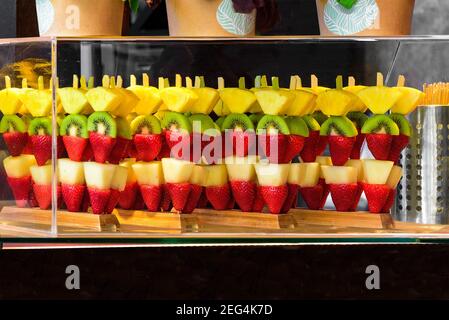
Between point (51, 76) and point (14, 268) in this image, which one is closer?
point (51, 76)

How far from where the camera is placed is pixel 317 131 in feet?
5.28

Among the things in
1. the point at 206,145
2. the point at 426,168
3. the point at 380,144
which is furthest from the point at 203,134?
the point at 426,168

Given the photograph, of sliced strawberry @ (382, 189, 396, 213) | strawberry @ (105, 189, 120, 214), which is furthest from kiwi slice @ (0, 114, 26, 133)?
sliced strawberry @ (382, 189, 396, 213)

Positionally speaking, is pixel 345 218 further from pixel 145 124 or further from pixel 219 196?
pixel 145 124

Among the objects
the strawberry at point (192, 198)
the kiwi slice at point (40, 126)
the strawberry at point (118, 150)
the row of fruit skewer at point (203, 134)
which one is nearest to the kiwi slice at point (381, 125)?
the row of fruit skewer at point (203, 134)

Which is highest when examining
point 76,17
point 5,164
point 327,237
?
point 76,17

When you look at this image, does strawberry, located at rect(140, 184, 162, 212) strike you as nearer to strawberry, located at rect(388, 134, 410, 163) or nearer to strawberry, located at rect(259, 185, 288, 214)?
strawberry, located at rect(259, 185, 288, 214)

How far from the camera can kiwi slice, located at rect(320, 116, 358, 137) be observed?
1593 millimetres

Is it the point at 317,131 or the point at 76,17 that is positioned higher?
the point at 76,17

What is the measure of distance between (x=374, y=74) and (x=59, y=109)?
606mm

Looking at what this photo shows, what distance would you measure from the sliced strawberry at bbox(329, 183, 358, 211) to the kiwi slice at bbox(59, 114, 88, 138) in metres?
0.48

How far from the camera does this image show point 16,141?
1.59 metres

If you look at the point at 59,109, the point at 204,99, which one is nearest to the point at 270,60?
the point at 204,99
